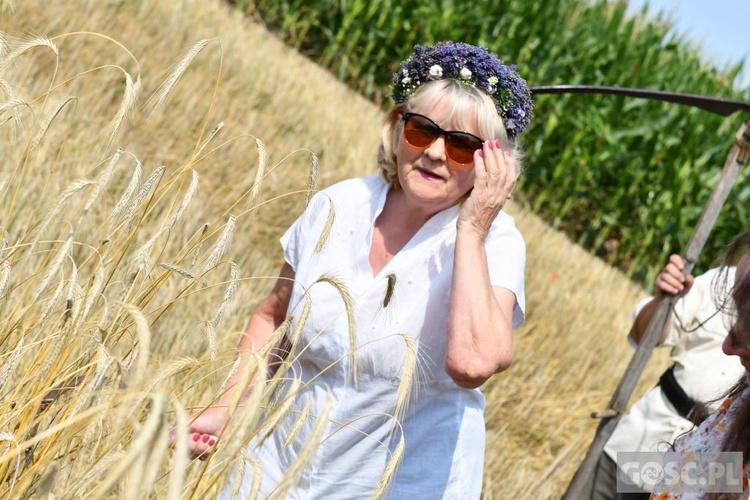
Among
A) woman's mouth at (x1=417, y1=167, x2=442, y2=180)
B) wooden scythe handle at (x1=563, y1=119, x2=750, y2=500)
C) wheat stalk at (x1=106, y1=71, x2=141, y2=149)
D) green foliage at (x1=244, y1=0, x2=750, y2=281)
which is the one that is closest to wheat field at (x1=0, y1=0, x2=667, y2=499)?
wheat stalk at (x1=106, y1=71, x2=141, y2=149)

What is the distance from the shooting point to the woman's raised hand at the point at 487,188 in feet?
6.18

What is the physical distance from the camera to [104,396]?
138cm

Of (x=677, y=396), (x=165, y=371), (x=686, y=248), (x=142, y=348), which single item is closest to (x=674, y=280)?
(x=686, y=248)

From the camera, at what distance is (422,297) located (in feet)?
6.43

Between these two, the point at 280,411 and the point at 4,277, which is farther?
the point at 4,277

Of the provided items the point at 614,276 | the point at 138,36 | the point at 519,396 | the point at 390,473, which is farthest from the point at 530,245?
the point at 390,473

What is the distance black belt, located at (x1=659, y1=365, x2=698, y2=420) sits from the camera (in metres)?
2.72

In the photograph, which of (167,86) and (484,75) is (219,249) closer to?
(167,86)

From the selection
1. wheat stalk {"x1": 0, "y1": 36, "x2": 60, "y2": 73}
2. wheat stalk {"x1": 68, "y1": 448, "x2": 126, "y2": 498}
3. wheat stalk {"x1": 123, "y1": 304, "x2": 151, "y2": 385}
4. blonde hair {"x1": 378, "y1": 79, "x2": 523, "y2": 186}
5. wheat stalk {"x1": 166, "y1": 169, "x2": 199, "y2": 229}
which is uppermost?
blonde hair {"x1": 378, "y1": 79, "x2": 523, "y2": 186}

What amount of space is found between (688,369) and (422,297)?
3.83 feet

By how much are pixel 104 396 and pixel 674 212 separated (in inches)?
329

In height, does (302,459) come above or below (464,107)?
below

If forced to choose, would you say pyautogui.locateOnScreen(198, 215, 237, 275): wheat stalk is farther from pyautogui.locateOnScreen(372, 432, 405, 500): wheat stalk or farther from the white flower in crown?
the white flower in crown

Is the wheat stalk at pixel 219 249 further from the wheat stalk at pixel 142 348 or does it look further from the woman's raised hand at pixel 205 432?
the wheat stalk at pixel 142 348
